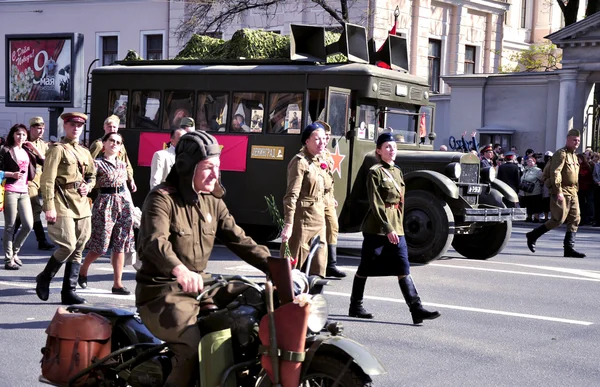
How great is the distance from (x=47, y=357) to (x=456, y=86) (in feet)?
92.9

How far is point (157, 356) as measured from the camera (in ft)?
16.9

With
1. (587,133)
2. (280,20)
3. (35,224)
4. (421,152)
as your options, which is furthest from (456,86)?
(35,224)

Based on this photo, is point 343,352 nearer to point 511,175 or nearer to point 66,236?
point 66,236

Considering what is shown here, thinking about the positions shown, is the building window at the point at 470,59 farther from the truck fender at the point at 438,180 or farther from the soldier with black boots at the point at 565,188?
the truck fender at the point at 438,180

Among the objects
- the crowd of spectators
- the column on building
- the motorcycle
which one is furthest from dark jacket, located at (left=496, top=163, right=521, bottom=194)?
the motorcycle

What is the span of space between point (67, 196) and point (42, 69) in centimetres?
1389

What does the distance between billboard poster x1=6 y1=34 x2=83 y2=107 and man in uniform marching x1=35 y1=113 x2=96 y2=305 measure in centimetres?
1266

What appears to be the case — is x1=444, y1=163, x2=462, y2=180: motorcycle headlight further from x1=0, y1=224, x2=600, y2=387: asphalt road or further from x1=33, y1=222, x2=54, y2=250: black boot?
x1=33, y1=222, x2=54, y2=250: black boot

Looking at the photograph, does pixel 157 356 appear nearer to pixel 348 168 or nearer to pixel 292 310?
pixel 292 310

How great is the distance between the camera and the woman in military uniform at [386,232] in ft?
28.5

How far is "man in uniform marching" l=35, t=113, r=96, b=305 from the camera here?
9.20m

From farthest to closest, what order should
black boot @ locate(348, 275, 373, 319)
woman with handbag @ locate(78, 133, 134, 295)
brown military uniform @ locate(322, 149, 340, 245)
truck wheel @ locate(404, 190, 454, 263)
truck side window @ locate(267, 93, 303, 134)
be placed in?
truck side window @ locate(267, 93, 303, 134) < truck wheel @ locate(404, 190, 454, 263) < brown military uniform @ locate(322, 149, 340, 245) < woman with handbag @ locate(78, 133, 134, 295) < black boot @ locate(348, 275, 373, 319)

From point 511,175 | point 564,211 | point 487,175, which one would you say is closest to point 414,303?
point 487,175

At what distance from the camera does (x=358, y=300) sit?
9.03 metres
